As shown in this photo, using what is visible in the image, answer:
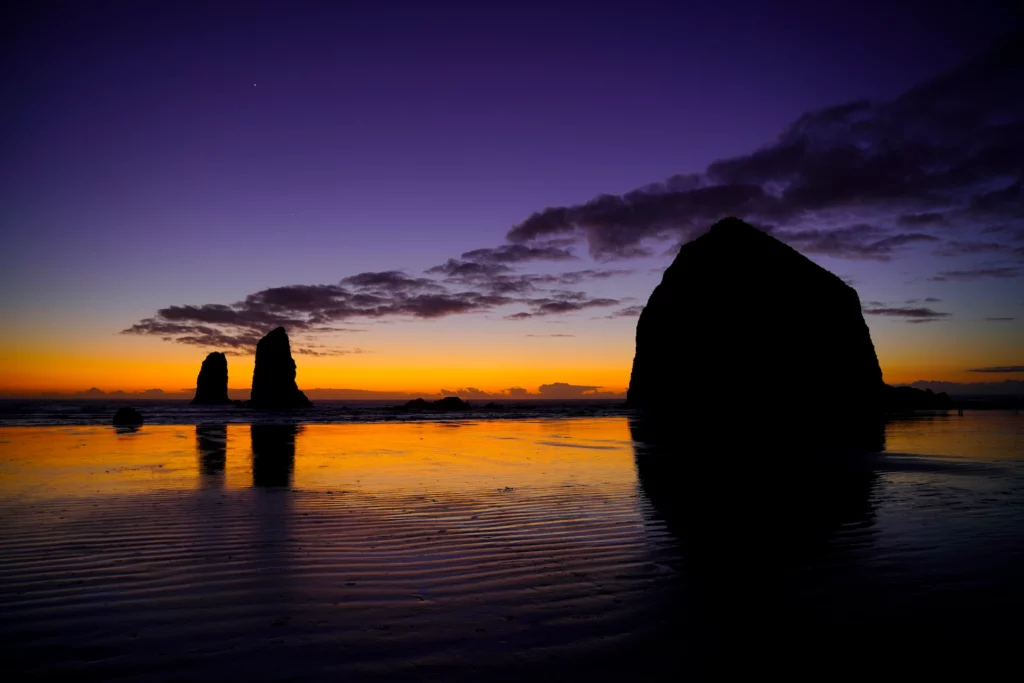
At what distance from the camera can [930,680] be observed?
399 cm

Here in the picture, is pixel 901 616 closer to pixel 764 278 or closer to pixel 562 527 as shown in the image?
pixel 562 527

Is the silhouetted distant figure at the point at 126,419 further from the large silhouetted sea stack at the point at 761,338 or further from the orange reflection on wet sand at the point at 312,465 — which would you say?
the large silhouetted sea stack at the point at 761,338

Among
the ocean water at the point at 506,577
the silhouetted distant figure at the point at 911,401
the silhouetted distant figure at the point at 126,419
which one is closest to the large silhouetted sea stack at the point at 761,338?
the silhouetted distant figure at the point at 911,401

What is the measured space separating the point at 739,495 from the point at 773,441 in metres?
15.3

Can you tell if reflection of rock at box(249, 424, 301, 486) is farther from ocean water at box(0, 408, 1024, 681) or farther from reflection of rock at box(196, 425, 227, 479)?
reflection of rock at box(196, 425, 227, 479)

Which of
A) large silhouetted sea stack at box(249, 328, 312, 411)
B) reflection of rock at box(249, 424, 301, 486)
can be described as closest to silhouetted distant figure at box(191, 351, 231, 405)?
large silhouetted sea stack at box(249, 328, 312, 411)

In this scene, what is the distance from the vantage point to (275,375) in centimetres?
10825

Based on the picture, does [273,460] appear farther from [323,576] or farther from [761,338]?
[761,338]

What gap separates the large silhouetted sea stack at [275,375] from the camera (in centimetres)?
10731

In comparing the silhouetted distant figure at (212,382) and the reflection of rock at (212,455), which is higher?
the silhouetted distant figure at (212,382)

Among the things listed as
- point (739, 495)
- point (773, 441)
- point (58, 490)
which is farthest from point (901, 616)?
point (773, 441)

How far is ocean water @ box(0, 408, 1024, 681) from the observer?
14.3 feet

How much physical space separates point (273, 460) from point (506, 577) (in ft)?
50.5

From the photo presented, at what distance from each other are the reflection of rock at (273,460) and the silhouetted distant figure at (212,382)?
123341mm
